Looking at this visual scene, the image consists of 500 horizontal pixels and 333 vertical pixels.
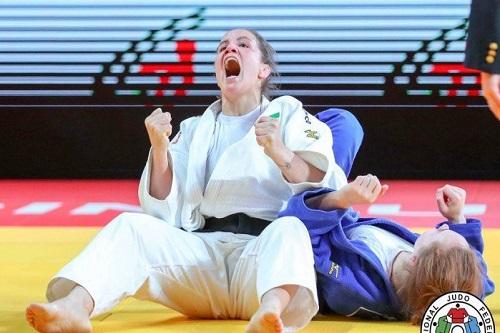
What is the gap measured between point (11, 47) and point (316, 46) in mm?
2408

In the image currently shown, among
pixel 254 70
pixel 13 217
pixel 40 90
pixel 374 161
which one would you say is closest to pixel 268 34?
pixel 374 161

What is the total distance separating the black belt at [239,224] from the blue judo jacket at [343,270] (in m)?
0.18

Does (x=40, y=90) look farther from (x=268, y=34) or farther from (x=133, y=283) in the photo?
(x=133, y=283)

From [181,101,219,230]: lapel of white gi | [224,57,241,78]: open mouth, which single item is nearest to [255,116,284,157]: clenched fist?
[181,101,219,230]: lapel of white gi

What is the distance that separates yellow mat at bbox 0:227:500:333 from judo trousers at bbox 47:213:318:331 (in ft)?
0.28

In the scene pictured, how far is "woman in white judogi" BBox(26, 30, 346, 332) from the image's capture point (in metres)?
3.40

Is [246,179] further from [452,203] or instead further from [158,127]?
[452,203]

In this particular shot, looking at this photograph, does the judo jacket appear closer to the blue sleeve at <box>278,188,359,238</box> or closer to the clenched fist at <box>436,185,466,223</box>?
the blue sleeve at <box>278,188,359,238</box>

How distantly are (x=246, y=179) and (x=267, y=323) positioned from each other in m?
0.75

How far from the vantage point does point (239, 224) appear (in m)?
3.88

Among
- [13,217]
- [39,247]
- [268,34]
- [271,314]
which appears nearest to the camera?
[271,314]

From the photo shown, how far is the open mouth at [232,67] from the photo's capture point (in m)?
4.04

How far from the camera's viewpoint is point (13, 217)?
22.6 feet

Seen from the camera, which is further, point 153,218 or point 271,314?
point 153,218
